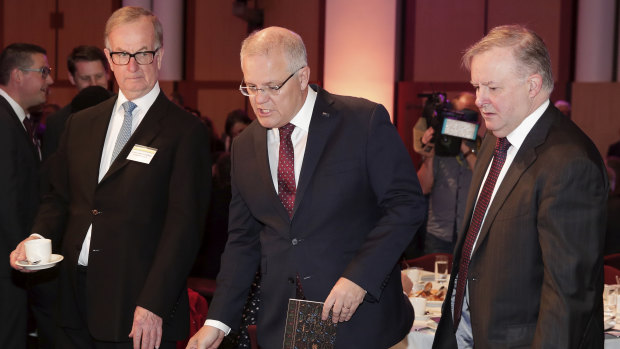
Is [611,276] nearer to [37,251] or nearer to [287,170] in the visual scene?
[287,170]

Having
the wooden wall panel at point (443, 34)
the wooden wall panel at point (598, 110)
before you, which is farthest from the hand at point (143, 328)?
the wooden wall panel at point (443, 34)

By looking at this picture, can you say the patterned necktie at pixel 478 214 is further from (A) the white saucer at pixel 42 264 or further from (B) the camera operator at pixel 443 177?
(B) the camera operator at pixel 443 177

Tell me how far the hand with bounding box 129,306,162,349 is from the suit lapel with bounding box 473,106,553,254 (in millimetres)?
1089

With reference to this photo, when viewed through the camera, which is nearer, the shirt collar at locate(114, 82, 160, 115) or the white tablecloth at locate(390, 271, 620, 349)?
the shirt collar at locate(114, 82, 160, 115)

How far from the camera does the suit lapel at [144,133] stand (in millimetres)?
2539

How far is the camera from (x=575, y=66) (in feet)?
28.1

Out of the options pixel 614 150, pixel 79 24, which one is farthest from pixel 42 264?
pixel 79 24

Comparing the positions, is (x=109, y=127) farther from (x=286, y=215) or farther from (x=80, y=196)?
(x=286, y=215)

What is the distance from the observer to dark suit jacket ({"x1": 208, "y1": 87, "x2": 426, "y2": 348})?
2.18 metres

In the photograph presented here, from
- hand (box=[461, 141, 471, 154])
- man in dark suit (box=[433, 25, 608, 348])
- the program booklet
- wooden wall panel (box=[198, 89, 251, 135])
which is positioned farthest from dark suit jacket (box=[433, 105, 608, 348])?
wooden wall panel (box=[198, 89, 251, 135])

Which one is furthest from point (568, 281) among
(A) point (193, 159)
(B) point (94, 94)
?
(B) point (94, 94)

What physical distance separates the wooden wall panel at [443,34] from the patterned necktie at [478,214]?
22.9ft

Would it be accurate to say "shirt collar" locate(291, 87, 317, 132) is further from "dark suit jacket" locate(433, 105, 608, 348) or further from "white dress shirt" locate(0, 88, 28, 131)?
"white dress shirt" locate(0, 88, 28, 131)

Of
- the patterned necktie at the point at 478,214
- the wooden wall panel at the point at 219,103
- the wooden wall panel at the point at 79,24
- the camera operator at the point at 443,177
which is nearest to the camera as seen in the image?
the patterned necktie at the point at 478,214
